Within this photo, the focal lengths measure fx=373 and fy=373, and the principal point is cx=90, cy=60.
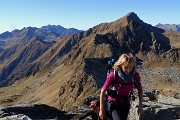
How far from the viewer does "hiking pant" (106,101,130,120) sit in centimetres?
962

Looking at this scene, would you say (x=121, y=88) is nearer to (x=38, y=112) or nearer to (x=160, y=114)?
(x=160, y=114)

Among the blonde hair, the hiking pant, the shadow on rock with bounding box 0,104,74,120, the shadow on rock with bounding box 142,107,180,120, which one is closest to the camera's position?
the blonde hair

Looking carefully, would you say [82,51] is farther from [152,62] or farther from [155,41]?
[155,41]

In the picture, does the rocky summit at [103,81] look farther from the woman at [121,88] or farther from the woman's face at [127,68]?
the woman's face at [127,68]

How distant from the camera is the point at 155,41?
584ft

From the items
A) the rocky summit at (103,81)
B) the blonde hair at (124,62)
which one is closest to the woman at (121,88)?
the blonde hair at (124,62)

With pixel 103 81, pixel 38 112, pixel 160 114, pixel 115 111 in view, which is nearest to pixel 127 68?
pixel 115 111

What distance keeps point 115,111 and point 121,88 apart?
0.62m

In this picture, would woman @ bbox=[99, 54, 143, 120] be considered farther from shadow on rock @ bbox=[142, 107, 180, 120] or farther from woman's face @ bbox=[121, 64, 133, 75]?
shadow on rock @ bbox=[142, 107, 180, 120]

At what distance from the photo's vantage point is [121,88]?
379 inches

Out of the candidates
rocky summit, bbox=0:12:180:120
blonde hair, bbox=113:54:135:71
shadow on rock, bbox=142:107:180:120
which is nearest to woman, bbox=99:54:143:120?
blonde hair, bbox=113:54:135:71

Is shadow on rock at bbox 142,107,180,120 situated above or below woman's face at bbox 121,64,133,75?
below

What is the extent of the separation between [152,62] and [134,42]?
89228 mm

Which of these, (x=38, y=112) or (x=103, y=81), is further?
(x=103, y=81)
